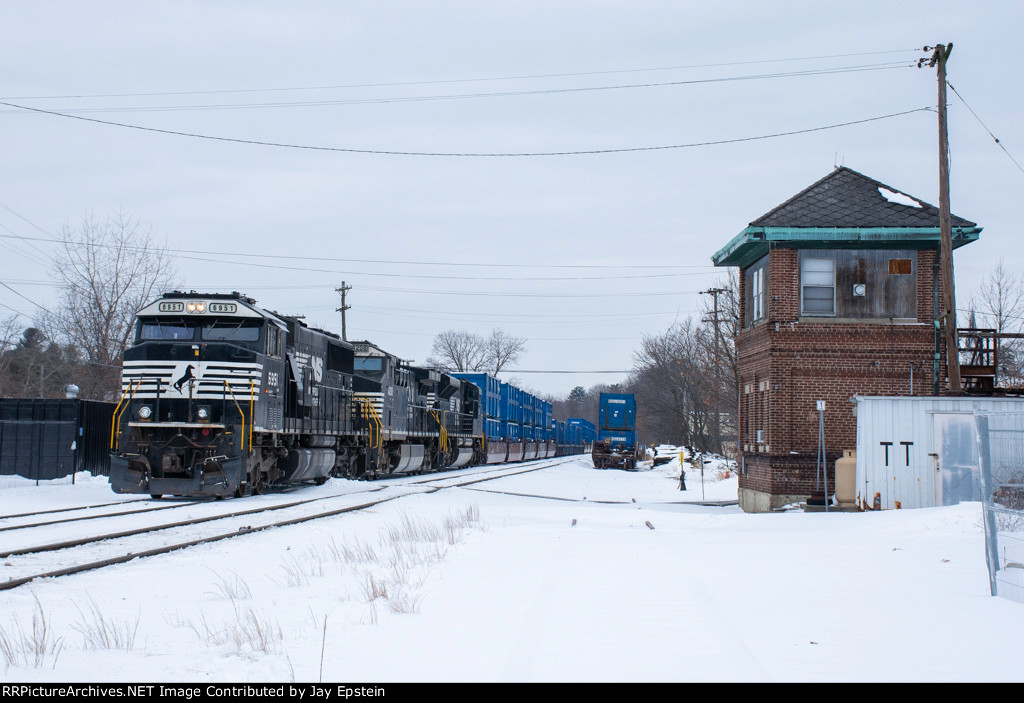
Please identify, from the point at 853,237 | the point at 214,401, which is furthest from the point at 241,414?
the point at 853,237

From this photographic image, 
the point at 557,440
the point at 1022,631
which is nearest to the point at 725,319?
the point at 557,440

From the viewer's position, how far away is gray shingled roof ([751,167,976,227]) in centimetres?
2088

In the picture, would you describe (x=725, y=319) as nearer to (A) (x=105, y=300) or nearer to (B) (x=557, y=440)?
(B) (x=557, y=440)

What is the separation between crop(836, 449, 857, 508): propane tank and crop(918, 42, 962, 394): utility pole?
2.56m

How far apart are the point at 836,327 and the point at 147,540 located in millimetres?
15436

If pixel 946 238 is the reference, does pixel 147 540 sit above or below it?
below

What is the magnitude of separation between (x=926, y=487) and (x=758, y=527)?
4.56 meters

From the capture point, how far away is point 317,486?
24.6 meters

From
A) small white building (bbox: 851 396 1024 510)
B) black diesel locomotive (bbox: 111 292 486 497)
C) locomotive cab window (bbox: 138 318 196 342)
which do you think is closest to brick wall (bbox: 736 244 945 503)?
small white building (bbox: 851 396 1024 510)

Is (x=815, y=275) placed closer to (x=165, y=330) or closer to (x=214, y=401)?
(x=214, y=401)

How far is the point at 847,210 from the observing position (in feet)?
70.0

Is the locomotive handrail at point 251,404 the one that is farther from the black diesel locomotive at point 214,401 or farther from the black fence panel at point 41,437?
the black fence panel at point 41,437

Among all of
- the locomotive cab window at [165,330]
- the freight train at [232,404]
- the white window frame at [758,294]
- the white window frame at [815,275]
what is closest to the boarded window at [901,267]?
the white window frame at [815,275]

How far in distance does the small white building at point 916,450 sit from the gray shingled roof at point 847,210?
4913mm
